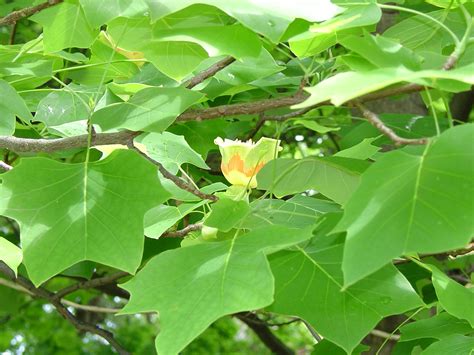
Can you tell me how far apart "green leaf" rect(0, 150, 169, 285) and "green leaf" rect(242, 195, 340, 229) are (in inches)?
5.6

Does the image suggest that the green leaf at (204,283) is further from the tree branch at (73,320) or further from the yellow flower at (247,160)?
the tree branch at (73,320)

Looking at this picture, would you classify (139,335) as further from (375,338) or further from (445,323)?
(445,323)

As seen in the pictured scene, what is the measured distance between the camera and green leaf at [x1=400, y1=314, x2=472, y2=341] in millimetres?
1344

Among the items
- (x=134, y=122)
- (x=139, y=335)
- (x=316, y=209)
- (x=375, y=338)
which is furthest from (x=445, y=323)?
(x=139, y=335)

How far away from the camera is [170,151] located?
1465mm

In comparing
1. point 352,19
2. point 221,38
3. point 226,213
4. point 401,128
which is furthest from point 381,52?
point 401,128

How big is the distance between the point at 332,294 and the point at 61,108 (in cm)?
65

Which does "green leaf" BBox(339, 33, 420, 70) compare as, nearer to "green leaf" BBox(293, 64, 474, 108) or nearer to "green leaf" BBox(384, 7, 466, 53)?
"green leaf" BBox(293, 64, 474, 108)

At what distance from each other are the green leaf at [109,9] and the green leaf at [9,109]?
0.79 ft

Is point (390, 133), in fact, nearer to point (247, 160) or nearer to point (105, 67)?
point (247, 160)

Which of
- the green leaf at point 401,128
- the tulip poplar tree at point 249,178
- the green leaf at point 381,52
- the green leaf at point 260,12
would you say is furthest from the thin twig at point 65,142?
the green leaf at point 401,128

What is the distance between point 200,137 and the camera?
186cm

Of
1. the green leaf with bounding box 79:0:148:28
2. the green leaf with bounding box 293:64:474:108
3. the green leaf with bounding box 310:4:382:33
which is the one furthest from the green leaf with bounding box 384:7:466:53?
the green leaf with bounding box 293:64:474:108

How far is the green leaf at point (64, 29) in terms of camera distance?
131 centimetres
